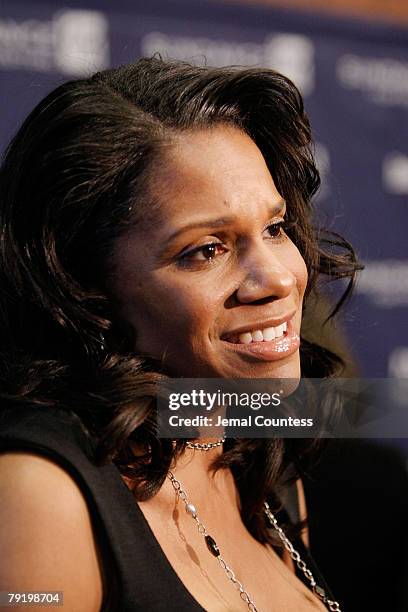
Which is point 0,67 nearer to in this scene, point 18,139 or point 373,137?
point 18,139

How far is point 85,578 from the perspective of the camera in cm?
106

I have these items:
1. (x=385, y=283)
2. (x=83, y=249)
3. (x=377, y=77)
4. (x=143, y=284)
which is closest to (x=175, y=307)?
(x=143, y=284)

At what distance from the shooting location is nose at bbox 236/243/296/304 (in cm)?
126

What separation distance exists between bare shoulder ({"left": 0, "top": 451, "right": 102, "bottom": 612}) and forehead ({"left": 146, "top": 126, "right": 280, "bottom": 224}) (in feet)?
1.39

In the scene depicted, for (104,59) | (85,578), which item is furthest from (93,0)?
(85,578)

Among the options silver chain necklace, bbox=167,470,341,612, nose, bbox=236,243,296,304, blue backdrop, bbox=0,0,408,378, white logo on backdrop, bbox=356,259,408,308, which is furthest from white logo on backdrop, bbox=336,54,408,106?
silver chain necklace, bbox=167,470,341,612

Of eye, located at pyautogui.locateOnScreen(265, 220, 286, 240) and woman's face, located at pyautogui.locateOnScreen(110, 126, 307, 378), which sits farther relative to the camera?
eye, located at pyautogui.locateOnScreen(265, 220, 286, 240)

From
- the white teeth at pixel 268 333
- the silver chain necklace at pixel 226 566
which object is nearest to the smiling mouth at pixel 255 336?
the white teeth at pixel 268 333

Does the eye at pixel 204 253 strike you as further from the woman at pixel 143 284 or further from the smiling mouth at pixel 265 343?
the smiling mouth at pixel 265 343

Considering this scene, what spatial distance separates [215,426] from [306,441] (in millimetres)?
285

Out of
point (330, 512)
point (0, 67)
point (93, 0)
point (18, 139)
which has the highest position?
point (93, 0)

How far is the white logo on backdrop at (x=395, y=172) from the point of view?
260 cm

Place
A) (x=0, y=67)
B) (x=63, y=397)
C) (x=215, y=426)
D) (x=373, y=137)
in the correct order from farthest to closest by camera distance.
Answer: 1. (x=373, y=137)
2. (x=0, y=67)
3. (x=215, y=426)
4. (x=63, y=397)

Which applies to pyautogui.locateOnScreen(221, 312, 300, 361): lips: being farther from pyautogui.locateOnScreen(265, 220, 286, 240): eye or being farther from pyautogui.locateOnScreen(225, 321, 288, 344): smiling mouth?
pyautogui.locateOnScreen(265, 220, 286, 240): eye
